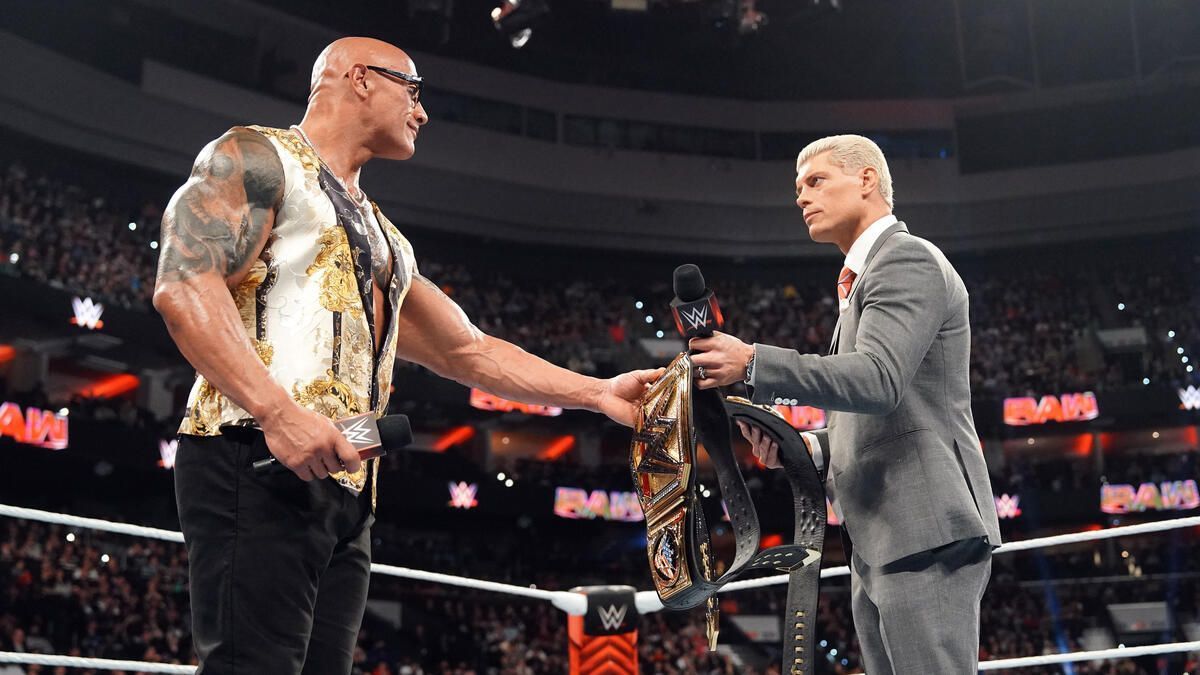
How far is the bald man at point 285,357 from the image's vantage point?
1642 millimetres

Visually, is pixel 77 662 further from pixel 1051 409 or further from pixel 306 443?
pixel 1051 409

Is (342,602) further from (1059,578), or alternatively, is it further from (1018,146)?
(1018,146)

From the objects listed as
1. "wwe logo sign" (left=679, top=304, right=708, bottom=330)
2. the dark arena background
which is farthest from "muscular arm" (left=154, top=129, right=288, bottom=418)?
the dark arena background

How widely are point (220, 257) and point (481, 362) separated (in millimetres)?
843

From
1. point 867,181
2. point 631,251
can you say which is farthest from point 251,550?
point 631,251

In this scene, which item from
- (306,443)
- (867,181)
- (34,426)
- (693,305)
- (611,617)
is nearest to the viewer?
(306,443)

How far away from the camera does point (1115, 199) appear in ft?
68.2

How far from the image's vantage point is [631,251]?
21.5 metres

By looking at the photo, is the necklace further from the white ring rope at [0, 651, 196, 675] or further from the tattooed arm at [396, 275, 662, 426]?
the white ring rope at [0, 651, 196, 675]

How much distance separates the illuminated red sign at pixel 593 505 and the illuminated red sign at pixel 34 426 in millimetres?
8178

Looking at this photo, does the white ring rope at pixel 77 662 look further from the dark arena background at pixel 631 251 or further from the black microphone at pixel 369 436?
the dark arena background at pixel 631 251

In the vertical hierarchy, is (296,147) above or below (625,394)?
above

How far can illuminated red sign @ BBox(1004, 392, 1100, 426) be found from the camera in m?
19.1

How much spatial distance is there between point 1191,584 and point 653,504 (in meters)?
17.4
